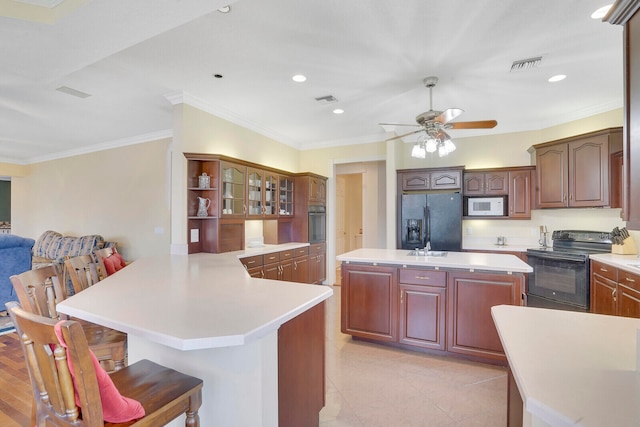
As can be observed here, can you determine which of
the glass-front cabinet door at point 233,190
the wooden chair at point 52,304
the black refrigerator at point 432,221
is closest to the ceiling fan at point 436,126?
the black refrigerator at point 432,221

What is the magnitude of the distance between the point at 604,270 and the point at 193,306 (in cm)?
406

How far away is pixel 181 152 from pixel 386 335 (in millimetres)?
3019

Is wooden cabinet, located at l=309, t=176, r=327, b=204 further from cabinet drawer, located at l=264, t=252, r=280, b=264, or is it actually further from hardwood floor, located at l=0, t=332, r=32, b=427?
hardwood floor, located at l=0, t=332, r=32, b=427

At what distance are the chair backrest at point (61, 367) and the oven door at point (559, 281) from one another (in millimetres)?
4665

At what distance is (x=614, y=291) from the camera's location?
3027 millimetres

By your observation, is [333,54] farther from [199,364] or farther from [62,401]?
[62,401]

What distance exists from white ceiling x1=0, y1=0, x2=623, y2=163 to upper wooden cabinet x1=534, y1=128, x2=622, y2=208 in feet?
1.63

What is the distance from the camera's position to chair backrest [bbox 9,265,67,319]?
1.30 m

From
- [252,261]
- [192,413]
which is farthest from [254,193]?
[192,413]

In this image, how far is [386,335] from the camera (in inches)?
120

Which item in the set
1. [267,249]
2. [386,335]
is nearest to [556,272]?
[386,335]

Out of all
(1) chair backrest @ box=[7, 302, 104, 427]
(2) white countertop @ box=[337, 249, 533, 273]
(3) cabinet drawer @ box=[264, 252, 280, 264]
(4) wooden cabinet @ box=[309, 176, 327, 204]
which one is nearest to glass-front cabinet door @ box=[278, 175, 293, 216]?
(4) wooden cabinet @ box=[309, 176, 327, 204]

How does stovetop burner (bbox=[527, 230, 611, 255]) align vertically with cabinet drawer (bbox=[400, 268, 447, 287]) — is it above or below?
above

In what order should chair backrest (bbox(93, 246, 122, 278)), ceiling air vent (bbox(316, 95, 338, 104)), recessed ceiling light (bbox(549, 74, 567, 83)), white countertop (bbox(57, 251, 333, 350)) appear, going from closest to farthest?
white countertop (bbox(57, 251, 333, 350)) → chair backrest (bbox(93, 246, 122, 278)) → recessed ceiling light (bbox(549, 74, 567, 83)) → ceiling air vent (bbox(316, 95, 338, 104))
